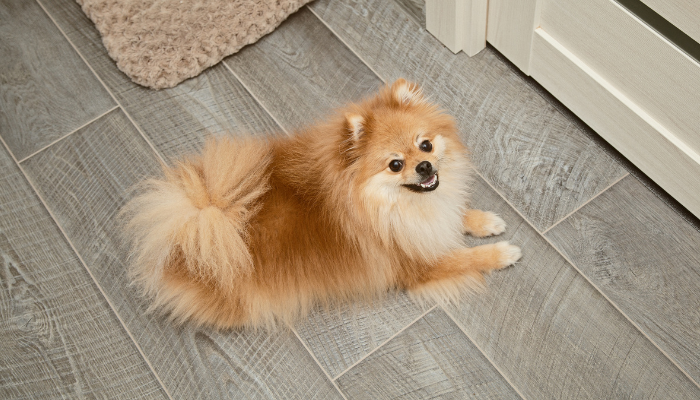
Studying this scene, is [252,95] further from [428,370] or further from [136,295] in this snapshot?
[428,370]

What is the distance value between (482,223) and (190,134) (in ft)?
3.03

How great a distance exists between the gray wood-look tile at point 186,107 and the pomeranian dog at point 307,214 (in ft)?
1.22

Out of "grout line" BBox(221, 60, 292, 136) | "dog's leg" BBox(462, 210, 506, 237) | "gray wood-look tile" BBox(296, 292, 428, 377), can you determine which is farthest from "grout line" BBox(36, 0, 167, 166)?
"dog's leg" BBox(462, 210, 506, 237)

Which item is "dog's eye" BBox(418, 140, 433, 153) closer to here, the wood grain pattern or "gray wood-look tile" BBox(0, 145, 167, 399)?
the wood grain pattern

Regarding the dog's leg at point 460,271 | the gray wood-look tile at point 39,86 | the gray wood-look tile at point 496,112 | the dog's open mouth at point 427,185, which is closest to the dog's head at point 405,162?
the dog's open mouth at point 427,185

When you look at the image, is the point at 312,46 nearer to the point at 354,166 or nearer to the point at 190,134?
the point at 190,134

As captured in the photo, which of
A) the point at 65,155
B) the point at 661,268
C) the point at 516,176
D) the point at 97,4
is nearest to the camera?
the point at 661,268

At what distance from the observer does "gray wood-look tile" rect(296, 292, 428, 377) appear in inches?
62.6

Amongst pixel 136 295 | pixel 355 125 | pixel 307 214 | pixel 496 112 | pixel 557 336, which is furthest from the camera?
pixel 496 112

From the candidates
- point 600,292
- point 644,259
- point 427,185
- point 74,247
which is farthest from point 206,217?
point 644,259

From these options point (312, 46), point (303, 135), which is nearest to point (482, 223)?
point (303, 135)

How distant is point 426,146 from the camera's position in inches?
54.8

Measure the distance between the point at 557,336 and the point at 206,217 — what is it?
909mm

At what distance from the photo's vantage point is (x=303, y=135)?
4.89 feet
